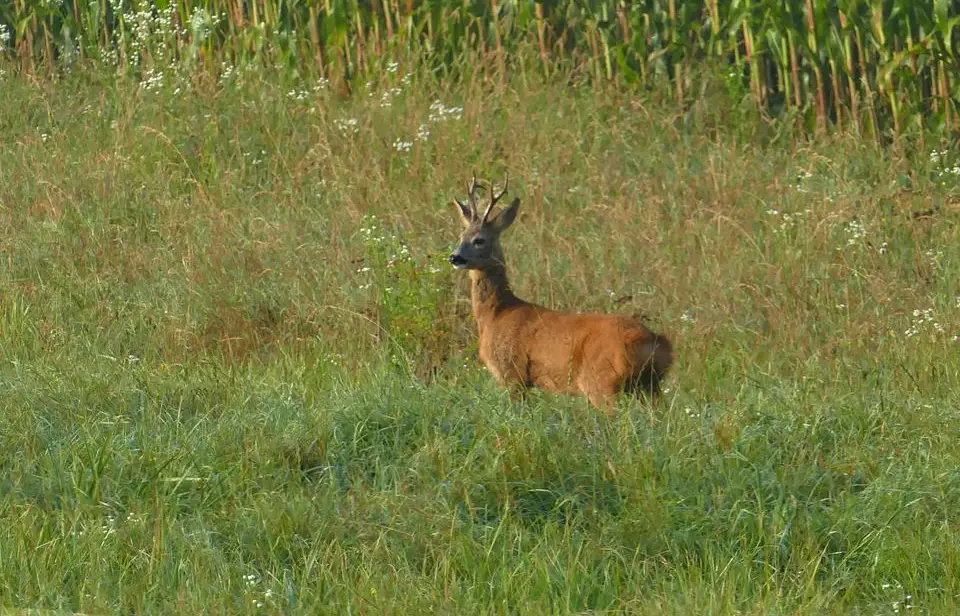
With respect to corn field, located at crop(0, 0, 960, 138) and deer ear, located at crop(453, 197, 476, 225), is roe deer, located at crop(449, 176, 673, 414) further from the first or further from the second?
corn field, located at crop(0, 0, 960, 138)

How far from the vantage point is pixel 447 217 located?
30.5ft

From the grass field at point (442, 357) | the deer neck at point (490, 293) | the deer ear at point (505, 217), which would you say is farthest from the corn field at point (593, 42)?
the deer neck at point (490, 293)

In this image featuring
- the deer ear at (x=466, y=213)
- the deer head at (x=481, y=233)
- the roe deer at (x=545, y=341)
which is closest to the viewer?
the roe deer at (x=545, y=341)

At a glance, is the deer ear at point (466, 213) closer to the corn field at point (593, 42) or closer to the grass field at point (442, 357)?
the grass field at point (442, 357)

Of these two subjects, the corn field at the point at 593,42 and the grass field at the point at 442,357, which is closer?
the grass field at the point at 442,357

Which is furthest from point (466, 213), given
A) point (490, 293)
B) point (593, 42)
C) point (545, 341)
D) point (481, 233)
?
point (593, 42)

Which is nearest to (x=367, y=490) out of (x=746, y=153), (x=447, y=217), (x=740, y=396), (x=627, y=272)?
(x=740, y=396)

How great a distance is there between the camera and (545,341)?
22.8 ft

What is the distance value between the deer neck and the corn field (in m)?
3.94

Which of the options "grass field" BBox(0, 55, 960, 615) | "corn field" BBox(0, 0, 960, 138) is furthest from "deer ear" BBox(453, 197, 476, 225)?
"corn field" BBox(0, 0, 960, 138)

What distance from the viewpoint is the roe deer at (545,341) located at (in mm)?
6559

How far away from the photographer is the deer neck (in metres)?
7.38

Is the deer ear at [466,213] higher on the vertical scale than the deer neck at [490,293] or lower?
higher

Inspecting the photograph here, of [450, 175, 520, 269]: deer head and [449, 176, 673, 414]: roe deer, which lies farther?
[450, 175, 520, 269]: deer head
